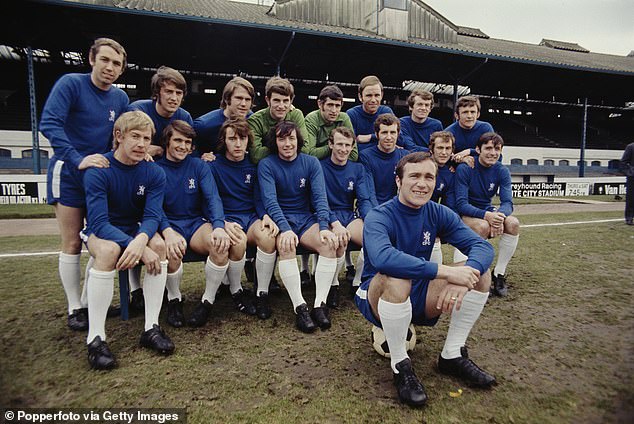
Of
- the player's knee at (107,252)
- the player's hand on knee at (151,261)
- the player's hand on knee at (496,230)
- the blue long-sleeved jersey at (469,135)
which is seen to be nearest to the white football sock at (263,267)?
the player's hand on knee at (151,261)

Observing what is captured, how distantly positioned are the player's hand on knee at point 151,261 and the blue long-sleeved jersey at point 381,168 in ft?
7.29

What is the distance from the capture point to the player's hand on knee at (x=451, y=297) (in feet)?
6.72

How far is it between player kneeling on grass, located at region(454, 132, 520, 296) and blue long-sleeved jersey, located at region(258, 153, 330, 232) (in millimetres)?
1550

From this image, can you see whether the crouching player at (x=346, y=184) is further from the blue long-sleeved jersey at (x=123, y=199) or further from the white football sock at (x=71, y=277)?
the white football sock at (x=71, y=277)

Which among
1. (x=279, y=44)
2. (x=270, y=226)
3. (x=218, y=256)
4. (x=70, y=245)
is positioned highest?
(x=279, y=44)

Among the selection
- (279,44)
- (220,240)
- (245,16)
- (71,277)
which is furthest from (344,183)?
(245,16)

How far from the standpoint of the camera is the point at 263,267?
3.21m

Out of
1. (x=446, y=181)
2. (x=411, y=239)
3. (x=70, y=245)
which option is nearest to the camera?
(x=411, y=239)

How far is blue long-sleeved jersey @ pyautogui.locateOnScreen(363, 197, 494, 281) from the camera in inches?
79.3

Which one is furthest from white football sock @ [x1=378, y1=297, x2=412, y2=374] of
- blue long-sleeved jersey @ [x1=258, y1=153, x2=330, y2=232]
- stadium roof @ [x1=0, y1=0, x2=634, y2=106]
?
stadium roof @ [x1=0, y1=0, x2=634, y2=106]

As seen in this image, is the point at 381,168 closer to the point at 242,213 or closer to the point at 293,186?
the point at 293,186

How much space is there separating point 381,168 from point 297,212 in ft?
3.47

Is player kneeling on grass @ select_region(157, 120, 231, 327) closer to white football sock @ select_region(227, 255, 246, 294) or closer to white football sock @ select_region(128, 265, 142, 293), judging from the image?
white football sock @ select_region(227, 255, 246, 294)

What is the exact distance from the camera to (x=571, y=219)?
29.4 feet
